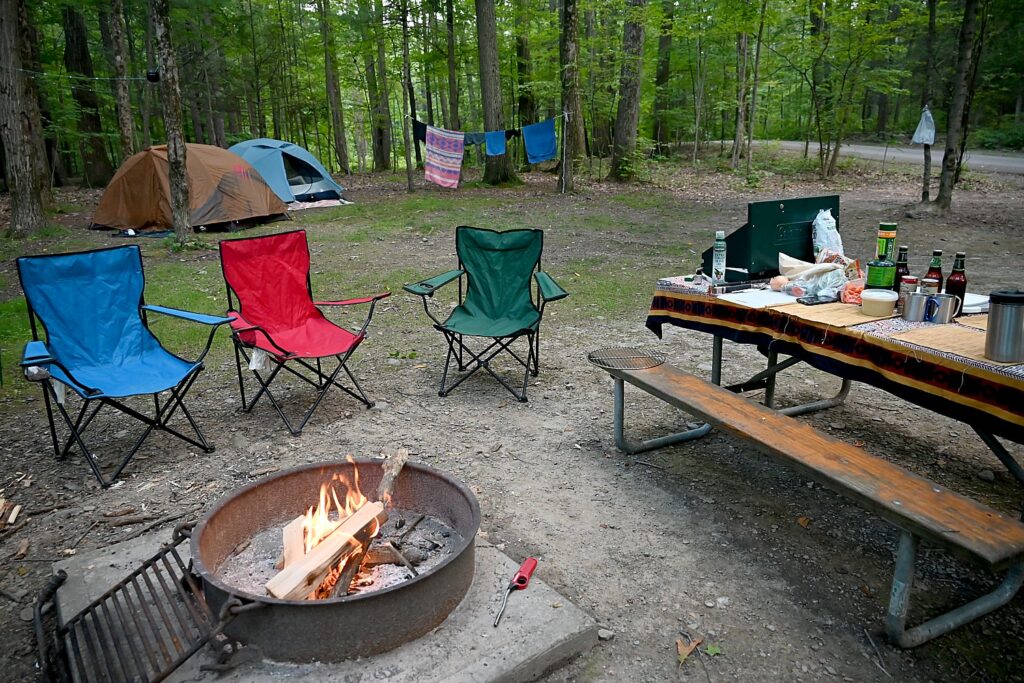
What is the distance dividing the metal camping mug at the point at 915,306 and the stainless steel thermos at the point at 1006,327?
0.44 metres

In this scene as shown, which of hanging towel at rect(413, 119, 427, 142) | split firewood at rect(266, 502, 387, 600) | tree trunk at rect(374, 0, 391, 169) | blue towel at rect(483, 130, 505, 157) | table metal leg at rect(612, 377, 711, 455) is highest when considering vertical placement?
tree trunk at rect(374, 0, 391, 169)

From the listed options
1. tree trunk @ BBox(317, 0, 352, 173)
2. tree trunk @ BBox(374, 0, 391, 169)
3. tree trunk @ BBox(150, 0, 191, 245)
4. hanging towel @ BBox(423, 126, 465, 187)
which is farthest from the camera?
tree trunk @ BBox(317, 0, 352, 173)

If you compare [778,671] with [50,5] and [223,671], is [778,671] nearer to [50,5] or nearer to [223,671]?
[223,671]

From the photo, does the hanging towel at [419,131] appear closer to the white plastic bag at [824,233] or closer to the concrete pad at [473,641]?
the white plastic bag at [824,233]

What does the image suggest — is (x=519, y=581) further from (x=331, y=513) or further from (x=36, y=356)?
(x=36, y=356)

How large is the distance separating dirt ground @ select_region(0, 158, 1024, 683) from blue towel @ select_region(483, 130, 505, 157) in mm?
7674

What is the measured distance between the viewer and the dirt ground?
2.08 m

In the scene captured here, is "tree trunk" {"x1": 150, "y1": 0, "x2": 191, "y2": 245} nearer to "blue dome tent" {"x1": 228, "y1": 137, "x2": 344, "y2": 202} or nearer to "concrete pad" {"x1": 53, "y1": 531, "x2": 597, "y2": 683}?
"blue dome tent" {"x1": 228, "y1": 137, "x2": 344, "y2": 202}

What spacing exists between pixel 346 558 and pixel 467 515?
0.40m

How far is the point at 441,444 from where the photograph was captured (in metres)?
3.47

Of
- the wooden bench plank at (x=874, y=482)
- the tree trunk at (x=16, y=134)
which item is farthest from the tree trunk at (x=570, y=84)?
the wooden bench plank at (x=874, y=482)

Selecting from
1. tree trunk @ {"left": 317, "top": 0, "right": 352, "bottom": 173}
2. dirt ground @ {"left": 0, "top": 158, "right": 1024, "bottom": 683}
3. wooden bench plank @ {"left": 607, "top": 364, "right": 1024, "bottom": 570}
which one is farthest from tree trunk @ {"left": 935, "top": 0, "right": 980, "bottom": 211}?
tree trunk @ {"left": 317, "top": 0, "right": 352, "bottom": 173}

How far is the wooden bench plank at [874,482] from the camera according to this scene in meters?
1.81

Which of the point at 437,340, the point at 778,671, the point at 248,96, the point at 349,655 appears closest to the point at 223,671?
the point at 349,655
